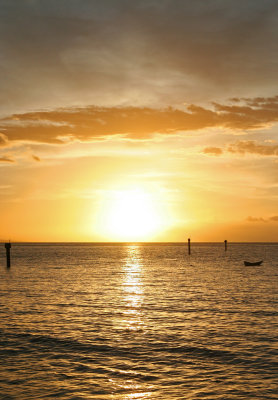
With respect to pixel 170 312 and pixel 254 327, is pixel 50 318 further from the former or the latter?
pixel 254 327

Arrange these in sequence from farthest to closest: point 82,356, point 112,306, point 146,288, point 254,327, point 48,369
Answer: point 146,288 → point 112,306 → point 254,327 → point 82,356 → point 48,369

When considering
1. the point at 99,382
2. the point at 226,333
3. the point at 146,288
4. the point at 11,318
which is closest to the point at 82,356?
the point at 99,382

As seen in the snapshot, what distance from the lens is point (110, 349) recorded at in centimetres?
2016

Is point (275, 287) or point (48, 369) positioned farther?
point (275, 287)

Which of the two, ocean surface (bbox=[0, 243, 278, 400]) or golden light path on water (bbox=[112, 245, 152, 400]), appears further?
ocean surface (bbox=[0, 243, 278, 400])

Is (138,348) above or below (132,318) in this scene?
above

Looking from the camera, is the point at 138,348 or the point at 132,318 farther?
the point at 132,318

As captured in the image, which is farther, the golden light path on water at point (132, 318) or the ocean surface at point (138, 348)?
the ocean surface at point (138, 348)

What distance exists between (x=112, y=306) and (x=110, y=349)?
Answer: 13139 mm

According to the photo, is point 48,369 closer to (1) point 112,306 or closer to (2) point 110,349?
(2) point 110,349

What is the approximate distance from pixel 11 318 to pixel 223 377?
54.9 ft

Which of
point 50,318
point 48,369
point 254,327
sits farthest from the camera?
point 50,318

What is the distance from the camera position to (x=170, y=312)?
2994 centimetres

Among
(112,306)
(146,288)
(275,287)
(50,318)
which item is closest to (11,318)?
(50,318)
